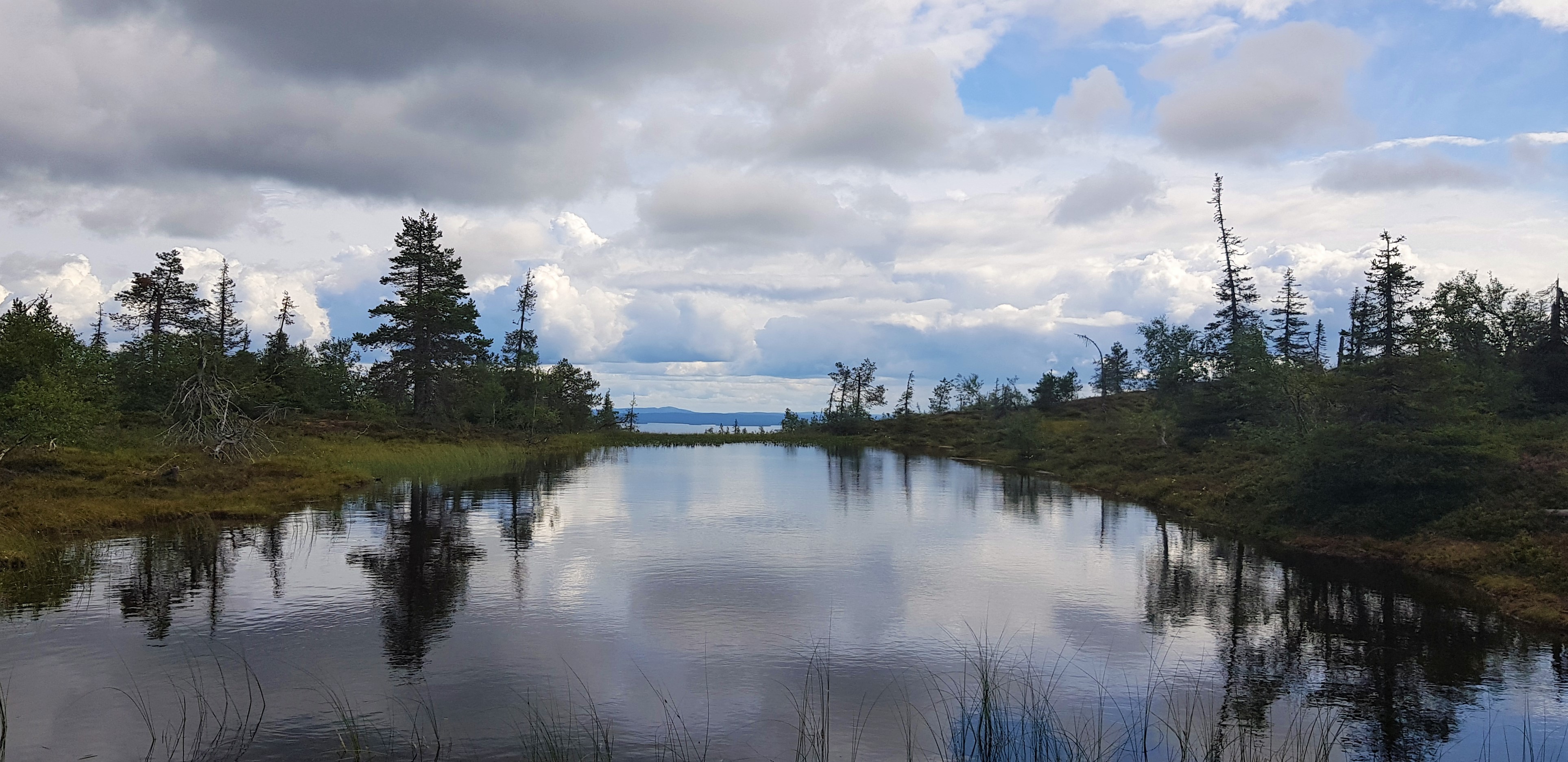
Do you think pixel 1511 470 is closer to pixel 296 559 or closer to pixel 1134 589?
pixel 1134 589

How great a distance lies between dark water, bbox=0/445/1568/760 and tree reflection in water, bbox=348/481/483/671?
0.12 metres

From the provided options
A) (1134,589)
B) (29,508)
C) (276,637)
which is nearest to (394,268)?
(29,508)

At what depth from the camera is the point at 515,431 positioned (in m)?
87.2

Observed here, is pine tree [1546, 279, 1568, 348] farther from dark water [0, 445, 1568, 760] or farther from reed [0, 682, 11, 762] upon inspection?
reed [0, 682, 11, 762]

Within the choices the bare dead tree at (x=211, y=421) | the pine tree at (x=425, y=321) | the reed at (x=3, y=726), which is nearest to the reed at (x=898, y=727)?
the reed at (x=3, y=726)

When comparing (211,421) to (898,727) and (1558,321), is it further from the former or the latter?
(1558,321)

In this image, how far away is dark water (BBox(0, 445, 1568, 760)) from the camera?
510 inches

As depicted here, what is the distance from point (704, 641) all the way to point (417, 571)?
34.8ft

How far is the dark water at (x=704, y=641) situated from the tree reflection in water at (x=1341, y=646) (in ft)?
0.30

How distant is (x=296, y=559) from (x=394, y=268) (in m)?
60.1

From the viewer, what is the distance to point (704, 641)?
699 inches

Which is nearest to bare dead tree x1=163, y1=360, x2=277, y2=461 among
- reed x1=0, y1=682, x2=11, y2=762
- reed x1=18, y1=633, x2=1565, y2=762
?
reed x1=18, y1=633, x2=1565, y2=762

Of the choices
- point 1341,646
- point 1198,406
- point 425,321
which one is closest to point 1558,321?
point 1198,406

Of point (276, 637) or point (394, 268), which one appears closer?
point (276, 637)
